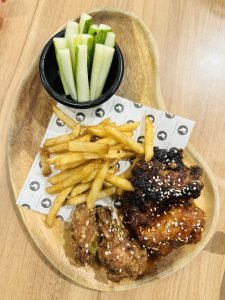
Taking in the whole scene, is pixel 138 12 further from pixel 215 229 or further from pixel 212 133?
pixel 215 229

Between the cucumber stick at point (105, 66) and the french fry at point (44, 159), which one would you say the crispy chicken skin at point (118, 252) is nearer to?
the french fry at point (44, 159)

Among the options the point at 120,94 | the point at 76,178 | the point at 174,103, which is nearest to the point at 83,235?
the point at 76,178

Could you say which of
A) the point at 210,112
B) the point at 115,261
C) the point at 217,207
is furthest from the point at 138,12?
the point at 115,261

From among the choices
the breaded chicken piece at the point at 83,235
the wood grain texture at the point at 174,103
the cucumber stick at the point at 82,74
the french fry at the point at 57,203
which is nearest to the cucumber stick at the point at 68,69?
the cucumber stick at the point at 82,74

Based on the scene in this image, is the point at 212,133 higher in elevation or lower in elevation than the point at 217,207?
higher

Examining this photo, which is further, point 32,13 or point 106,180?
point 32,13

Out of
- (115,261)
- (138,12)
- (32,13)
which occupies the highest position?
(138,12)

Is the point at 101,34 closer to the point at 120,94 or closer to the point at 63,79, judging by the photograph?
the point at 63,79

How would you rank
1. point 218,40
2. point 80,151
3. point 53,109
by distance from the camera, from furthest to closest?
point 218,40
point 53,109
point 80,151
